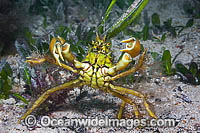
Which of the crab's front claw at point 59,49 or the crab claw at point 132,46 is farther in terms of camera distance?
the crab's front claw at point 59,49

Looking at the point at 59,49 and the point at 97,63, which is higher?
the point at 59,49

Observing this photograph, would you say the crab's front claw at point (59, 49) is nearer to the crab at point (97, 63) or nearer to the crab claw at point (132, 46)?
the crab at point (97, 63)

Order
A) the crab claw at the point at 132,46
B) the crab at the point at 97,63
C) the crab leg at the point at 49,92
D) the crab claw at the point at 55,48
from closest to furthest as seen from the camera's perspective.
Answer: the crab claw at the point at 132,46
the crab claw at the point at 55,48
the crab at the point at 97,63
the crab leg at the point at 49,92

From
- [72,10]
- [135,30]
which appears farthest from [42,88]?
[72,10]

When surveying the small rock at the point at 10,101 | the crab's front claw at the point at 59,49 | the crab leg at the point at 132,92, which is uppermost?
the crab's front claw at the point at 59,49

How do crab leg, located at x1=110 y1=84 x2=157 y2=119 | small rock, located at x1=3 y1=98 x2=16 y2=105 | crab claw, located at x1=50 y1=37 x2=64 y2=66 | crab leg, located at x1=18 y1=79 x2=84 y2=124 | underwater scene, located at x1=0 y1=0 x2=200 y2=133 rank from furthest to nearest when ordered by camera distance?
small rock, located at x1=3 y1=98 x2=16 y2=105
crab leg, located at x1=18 y1=79 x2=84 y2=124
crab leg, located at x1=110 y1=84 x2=157 y2=119
underwater scene, located at x1=0 y1=0 x2=200 y2=133
crab claw, located at x1=50 y1=37 x2=64 y2=66

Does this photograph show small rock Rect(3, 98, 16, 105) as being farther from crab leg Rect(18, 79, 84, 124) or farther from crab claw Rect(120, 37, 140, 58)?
crab claw Rect(120, 37, 140, 58)

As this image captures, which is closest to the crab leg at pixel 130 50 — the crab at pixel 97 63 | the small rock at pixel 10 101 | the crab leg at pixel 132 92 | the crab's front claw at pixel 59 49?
the crab at pixel 97 63

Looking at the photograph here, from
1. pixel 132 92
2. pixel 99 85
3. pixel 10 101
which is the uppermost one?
pixel 99 85

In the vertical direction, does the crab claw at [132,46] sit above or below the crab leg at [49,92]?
above

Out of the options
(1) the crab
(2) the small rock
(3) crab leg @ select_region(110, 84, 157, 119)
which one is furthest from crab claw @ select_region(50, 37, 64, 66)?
(2) the small rock

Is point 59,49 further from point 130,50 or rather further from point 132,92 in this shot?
point 132,92

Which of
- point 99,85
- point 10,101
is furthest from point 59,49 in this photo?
point 10,101
